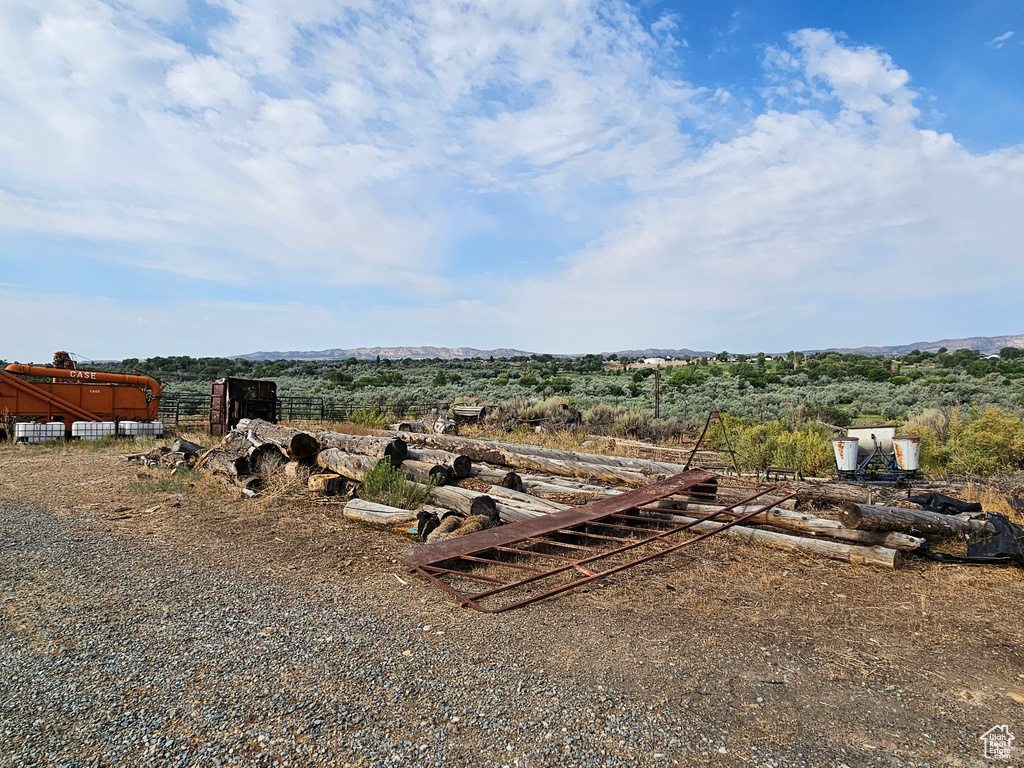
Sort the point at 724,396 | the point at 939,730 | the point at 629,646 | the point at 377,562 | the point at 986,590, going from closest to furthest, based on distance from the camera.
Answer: the point at 939,730 → the point at 629,646 → the point at 986,590 → the point at 377,562 → the point at 724,396

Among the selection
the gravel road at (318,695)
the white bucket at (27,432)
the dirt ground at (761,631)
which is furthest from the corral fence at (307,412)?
the gravel road at (318,695)

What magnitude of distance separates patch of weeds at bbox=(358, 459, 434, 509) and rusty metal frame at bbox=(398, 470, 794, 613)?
2068 millimetres

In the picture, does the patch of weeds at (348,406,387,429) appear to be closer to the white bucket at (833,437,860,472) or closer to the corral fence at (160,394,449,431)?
the corral fence at (160,394,449,431)

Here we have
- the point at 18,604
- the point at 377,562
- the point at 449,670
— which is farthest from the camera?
the point at 377,562

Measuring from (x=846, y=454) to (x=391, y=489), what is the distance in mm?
7526

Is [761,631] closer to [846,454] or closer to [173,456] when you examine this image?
[846,454]

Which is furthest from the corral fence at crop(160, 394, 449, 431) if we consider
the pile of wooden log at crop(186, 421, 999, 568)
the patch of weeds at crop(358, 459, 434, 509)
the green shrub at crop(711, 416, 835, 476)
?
the green shrub at crop(711, 416, 835, 476)

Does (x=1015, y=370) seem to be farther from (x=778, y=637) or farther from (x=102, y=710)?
(x=102, y=710)

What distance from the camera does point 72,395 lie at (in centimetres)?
1702

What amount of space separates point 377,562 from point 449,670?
2.74 meters

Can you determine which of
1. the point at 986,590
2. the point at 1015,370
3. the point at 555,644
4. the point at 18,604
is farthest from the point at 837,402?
the point at 18,604

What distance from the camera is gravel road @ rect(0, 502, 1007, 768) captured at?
9.71 ft

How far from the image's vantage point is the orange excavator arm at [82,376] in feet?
54.2

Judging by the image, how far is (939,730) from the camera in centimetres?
324
